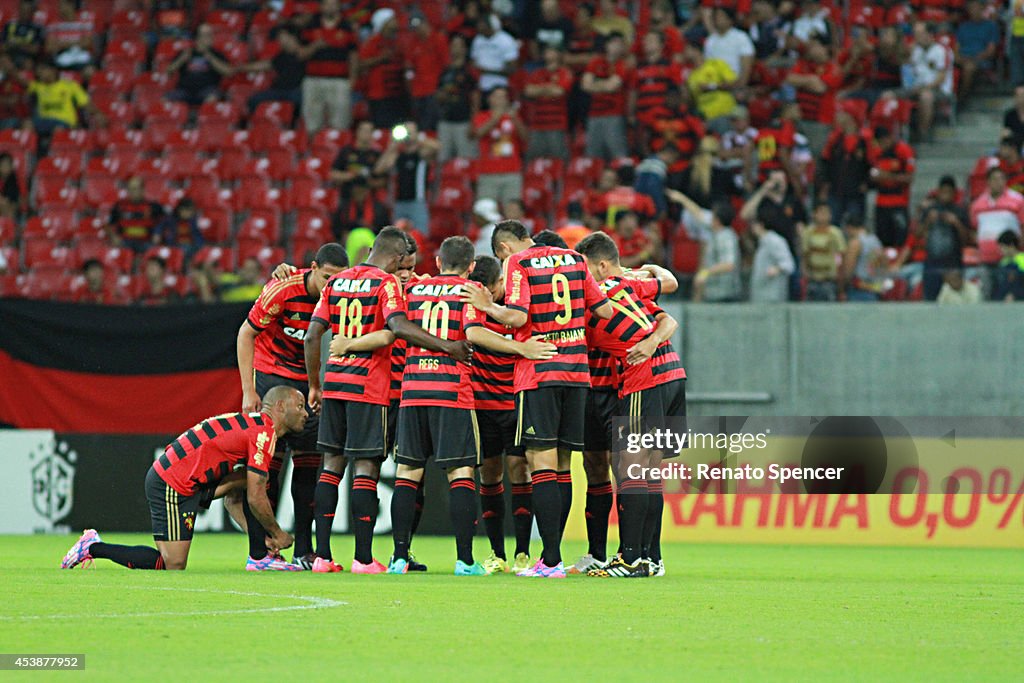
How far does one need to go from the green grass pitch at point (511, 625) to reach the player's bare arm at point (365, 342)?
1.51 m

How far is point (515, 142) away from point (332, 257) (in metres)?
9.14

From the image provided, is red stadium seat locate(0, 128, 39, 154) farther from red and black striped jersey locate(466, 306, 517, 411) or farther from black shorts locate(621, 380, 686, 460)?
black shorts locate(621, 380, 686, 460)

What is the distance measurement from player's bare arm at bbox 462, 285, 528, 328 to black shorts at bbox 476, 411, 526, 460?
0.86 m

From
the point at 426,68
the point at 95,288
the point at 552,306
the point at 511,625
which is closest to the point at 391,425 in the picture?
the point at 552,306

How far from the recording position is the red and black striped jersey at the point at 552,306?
984cm

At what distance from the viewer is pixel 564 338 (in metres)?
9.91

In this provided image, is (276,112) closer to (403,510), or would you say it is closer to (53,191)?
(53,191)

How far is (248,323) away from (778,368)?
731 centimetres

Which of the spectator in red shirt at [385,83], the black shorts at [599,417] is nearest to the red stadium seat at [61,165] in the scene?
the spectator in red shirt at [385,83]

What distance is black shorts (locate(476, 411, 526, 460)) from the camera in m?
10.6

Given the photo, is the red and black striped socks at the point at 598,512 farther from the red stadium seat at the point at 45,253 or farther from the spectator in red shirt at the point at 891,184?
the red stadium seat at the point at 45,253

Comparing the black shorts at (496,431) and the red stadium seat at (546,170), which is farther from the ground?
the red stadium seat at (546,170)

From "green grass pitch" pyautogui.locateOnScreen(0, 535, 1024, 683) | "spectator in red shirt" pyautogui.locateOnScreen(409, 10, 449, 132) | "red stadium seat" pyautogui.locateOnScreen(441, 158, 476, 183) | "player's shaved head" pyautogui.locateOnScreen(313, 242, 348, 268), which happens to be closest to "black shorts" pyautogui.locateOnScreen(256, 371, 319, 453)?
"player's shaved head" pyautogui.locateOnScreen(313, 242, 348, 268)

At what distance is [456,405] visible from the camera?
1004 cm
